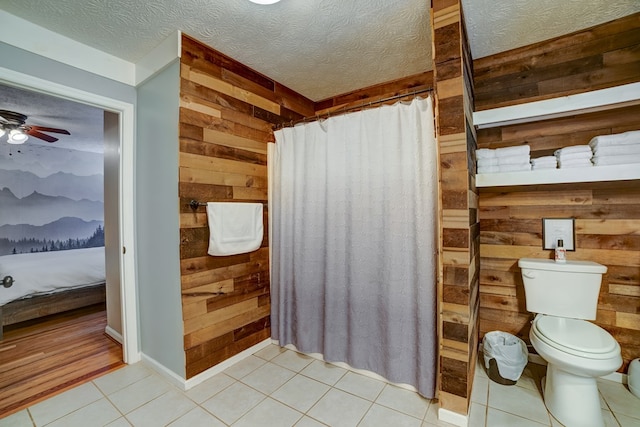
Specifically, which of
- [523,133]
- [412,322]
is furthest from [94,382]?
[523,133]

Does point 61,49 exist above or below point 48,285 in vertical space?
above

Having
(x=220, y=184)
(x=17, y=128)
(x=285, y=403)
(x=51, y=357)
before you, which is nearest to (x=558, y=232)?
(x=285, y=403)

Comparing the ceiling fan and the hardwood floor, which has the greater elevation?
the ceiling fan

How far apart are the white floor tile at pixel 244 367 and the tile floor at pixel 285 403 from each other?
1 centimetres

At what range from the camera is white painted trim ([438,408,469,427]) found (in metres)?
1.44

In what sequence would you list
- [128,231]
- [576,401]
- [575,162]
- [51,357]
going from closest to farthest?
[576,401] → [575,162] → [128,231] → [51,357]

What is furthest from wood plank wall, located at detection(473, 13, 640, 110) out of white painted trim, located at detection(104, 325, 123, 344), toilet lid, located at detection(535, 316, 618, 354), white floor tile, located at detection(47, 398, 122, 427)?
white painted trim, located at detection(104, 325, 123, 344)

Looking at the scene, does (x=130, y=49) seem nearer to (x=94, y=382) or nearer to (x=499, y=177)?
(x=94, y=382)

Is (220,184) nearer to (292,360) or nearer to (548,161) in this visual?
(292,360)

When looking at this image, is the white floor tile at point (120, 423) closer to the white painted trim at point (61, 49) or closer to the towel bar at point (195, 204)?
the towel bar at point (195, 204)

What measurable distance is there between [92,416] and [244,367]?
0.90 m

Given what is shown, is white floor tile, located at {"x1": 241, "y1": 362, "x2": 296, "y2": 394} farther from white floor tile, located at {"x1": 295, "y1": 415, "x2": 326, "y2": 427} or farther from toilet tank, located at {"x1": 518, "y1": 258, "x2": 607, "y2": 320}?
toilet tank, located at {"x1": 518, "y1": 258, "x2": 607, "y2": 320}

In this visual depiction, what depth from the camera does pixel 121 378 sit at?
1932 millimetres

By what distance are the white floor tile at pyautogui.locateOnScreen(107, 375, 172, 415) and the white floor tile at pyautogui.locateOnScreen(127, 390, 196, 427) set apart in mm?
53
